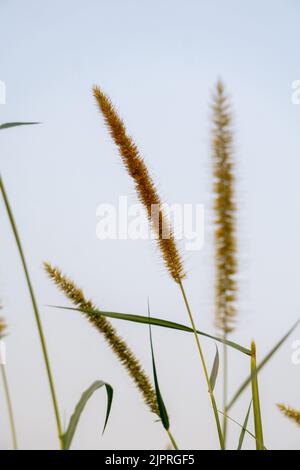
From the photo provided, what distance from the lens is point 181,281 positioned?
512 mm

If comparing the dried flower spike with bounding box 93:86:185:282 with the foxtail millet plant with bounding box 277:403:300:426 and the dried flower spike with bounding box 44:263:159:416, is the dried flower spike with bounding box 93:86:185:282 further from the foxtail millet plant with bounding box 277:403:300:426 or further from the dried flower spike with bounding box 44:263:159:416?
the foxtail millet plant with bounding box 277:403:300:426

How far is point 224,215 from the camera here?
360mm

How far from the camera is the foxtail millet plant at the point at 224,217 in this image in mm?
353

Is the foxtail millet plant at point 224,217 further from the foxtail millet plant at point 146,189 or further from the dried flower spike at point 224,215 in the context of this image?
the foxtail millet plant at point 146,189

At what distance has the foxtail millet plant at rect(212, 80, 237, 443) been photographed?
1.16ft

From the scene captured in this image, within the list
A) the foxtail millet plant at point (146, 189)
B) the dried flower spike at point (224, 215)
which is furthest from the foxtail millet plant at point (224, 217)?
the foxtail millet plant at point (146, 189)

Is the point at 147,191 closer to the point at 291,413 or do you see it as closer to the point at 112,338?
the point at 112,338

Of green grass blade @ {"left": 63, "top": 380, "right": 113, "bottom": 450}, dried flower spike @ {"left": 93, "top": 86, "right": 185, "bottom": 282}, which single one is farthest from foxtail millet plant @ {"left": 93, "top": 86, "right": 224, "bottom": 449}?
green grass blade @ {"left": 63, "top": 380, "right": 113, "bottom": 450}

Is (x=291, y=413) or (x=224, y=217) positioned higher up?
(x=224, y=217)

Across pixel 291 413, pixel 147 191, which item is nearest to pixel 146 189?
pixel 147 191

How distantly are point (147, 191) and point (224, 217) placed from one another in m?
0.16
